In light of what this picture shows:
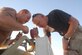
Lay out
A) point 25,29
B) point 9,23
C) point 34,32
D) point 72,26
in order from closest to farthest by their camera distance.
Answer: point 9,23
point 25,29
point 34,32
point 72,26

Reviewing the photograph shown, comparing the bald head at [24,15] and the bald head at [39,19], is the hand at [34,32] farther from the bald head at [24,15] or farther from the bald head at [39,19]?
the bald head at [24,15]

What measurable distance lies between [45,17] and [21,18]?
1.84ft

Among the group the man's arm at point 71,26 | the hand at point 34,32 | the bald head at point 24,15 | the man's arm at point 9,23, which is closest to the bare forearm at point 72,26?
the man's arm at point 71,26

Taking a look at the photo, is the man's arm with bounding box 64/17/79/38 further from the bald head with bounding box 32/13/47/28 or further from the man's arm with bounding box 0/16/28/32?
the man's arm with bounding box 0/16/28/32

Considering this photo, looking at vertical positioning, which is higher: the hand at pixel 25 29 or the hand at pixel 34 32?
the hand at pixel 25 29

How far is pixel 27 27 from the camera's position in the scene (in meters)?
3.74

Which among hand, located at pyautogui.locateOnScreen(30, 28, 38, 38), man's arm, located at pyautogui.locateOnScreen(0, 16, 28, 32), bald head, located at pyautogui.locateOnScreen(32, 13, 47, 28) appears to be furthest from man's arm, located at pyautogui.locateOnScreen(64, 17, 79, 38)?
man's arm, located at pyautogui.locateOnScreen(0, 16, 28, 32)

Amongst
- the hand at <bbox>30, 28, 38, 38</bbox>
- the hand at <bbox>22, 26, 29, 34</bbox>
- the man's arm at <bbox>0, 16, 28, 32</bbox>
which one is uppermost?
the man's arm at <bbox>0, 16, 28, 32</bbox>

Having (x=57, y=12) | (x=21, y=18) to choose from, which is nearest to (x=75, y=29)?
(x=57, y=12)

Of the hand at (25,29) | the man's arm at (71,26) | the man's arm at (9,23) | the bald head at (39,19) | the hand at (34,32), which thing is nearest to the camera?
the man's arm at (9,23)

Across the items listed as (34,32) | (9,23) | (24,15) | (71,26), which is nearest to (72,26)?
(71,26)

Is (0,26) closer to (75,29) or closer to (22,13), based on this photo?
(22,13)

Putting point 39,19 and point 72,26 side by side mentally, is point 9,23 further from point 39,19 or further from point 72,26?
point 72,26

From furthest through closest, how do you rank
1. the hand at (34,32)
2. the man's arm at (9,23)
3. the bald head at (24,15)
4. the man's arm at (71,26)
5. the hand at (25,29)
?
1. the bald head at (24,15)
2. the man's arm at (71,26)
3. the hand at (34,32)
4. the hand at (25,29)
5. the man's arm at (9,23)
